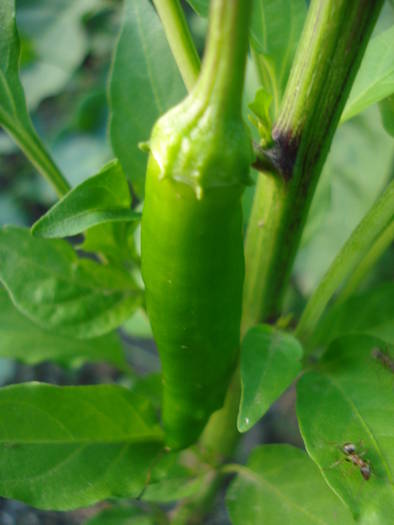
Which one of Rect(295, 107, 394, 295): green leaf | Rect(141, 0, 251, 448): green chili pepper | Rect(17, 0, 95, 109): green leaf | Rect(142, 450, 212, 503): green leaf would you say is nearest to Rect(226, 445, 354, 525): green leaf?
Rect(142, 450, 212, 503): green leaf

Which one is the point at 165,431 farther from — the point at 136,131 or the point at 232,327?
the point at 136,131

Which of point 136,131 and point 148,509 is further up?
point 136,131

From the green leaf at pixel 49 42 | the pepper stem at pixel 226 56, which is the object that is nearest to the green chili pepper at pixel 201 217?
the pepper stem at pixel 226 56

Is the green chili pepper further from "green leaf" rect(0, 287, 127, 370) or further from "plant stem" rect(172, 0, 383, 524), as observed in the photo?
"green leaf" rect(0, 287, 127, 370)

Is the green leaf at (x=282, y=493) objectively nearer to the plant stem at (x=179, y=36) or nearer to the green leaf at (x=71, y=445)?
the green leaf at (x=71, y=445)

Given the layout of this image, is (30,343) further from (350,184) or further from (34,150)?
(350,184)

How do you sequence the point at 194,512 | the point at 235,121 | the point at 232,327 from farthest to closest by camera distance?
1. the point at 194,512
2. the point at 232,327
3. the point at 235,121

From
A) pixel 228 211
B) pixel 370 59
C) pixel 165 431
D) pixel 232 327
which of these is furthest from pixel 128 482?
pixel 370 59
